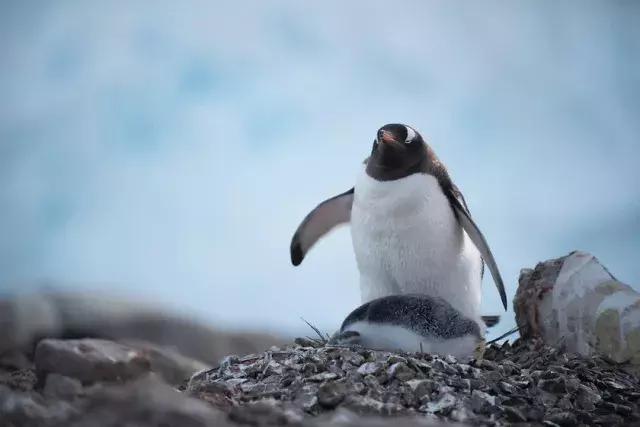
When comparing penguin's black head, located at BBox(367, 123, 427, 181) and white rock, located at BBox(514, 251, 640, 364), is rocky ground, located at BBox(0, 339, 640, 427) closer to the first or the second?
white rock, located at BBox(514, 251, 640, 364)

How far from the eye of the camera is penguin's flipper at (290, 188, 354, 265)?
17.7 feet

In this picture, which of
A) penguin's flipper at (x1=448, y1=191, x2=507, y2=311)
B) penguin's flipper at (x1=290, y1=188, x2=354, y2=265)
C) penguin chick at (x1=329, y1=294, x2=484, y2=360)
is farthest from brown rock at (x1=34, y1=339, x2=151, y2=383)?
penguin's flipper at (x1=290, y1=188, x2=354, y2=265)

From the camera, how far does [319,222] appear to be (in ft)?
18.1

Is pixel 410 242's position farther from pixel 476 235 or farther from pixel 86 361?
pixel 86 361

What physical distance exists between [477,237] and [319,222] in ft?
4.25

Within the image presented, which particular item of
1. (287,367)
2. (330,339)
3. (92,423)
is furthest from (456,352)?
(92,423)

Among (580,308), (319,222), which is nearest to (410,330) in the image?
(580,308)

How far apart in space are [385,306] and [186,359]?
1428 mm

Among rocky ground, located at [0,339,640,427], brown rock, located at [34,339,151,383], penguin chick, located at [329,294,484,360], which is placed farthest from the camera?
penguin chick, located at [329,294,484,360]

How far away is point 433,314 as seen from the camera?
3.78 m

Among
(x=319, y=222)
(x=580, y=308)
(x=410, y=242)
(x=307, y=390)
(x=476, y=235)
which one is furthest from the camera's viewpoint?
(x=319, y=222)

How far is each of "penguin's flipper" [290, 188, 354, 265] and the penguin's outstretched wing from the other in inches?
34.8

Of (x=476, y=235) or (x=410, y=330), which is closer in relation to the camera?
(x=410, y=330)

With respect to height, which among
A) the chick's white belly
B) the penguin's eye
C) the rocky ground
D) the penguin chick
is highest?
the penguin's eye
